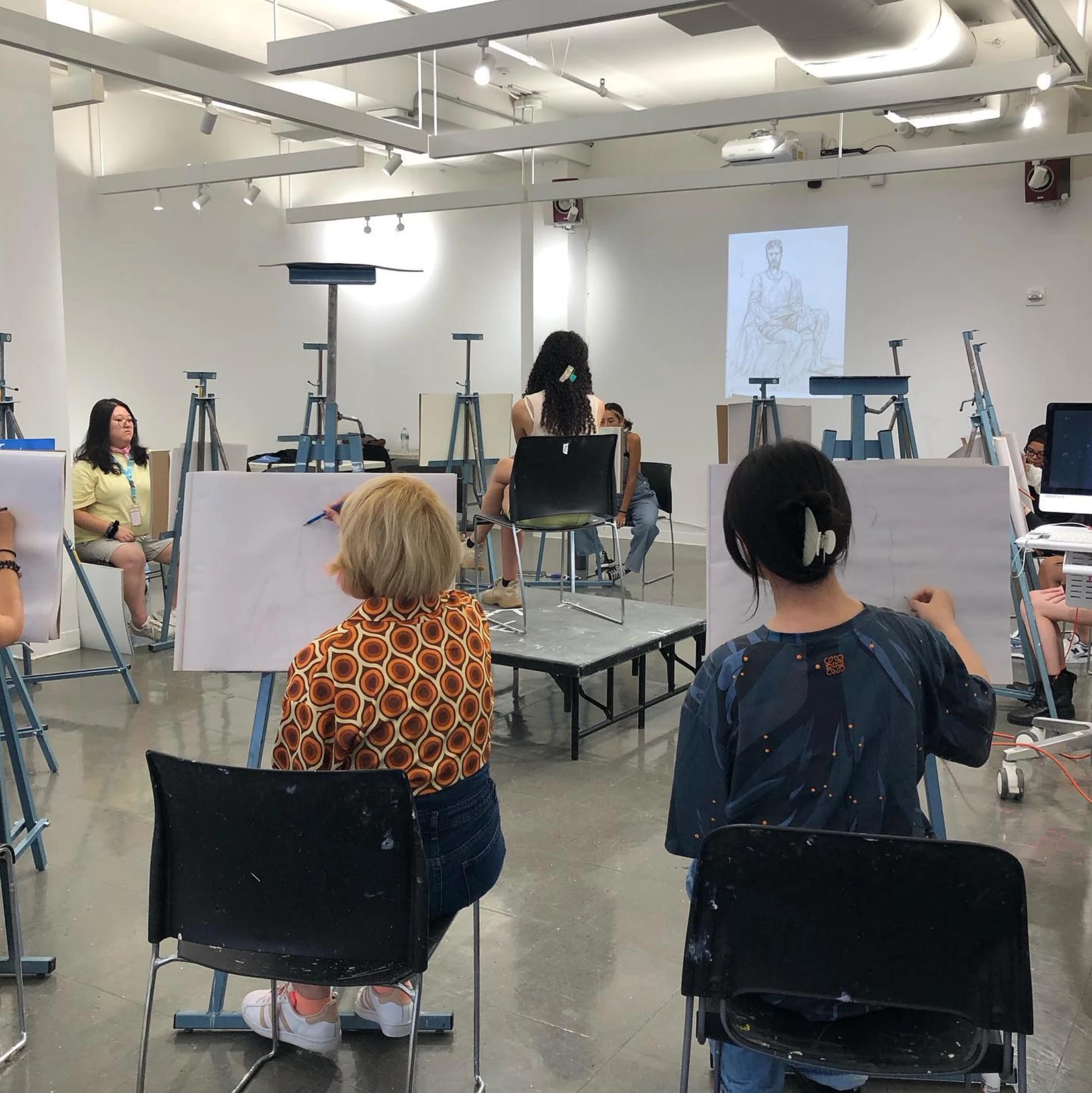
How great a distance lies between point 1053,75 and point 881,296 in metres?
3.24

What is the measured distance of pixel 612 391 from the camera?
9.27 m

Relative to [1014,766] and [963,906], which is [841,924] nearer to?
[963,906]

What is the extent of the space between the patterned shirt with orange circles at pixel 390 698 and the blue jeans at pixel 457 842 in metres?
0.03

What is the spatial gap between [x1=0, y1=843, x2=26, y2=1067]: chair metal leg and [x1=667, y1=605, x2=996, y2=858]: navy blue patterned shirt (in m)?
1.28

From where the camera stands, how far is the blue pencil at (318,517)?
2180 millimetres

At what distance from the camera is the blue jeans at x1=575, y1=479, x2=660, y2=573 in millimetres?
6094

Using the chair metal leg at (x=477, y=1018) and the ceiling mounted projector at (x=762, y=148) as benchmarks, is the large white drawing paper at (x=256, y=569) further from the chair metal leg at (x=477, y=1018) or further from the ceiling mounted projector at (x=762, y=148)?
the ceiling mounted projector at (x=762, y=148)

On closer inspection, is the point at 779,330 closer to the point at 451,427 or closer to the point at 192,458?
the point at 451,427

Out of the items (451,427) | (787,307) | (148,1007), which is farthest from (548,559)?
(148,1007)

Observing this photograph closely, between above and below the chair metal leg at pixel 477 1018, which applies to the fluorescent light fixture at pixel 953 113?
above

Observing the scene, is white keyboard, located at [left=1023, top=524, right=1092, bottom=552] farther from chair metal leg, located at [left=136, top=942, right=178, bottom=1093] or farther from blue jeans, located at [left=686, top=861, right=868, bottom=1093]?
chair metal leg, located at [left=136, top=942, right=178, bottom=1093]

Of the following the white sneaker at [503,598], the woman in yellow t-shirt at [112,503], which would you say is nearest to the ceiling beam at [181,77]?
the woman in yellow t-shirt at [112,503]

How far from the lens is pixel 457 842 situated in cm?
179

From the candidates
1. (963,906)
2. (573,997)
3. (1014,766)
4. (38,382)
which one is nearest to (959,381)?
(1014,766)
